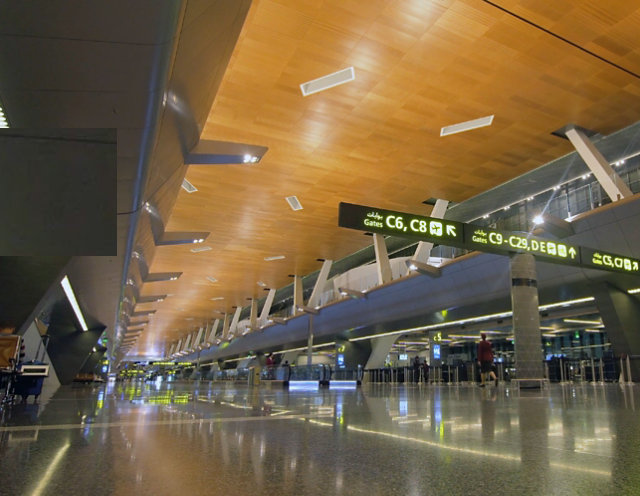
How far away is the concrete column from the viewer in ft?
67.6

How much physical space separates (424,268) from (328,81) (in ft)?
44.3

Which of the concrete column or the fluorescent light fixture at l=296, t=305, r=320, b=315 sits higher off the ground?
the fluorescent light fixture at l=296, t=305, r=320, b=315

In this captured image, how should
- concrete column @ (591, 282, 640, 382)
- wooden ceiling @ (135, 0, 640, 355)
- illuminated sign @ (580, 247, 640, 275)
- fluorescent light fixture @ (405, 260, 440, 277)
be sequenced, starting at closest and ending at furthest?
wooden ceiling @ (135, 0, 640, 355)
illuminated sign @ (580, 247, 640, 275)
concrete column @ (591, 282, 640, 382)
fluorescent light fixture @ (405, 260, 440, 277)

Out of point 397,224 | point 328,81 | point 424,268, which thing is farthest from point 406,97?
point 424,268

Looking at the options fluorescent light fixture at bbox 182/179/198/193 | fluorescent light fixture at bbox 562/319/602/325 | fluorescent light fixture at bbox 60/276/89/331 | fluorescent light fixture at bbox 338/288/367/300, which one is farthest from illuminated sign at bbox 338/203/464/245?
fluorescent light fixture at bbox 562/319/602/325

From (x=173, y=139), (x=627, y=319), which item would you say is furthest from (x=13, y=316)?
(x=627, y=319)

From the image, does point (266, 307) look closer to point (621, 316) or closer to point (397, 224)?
point (621, 316)

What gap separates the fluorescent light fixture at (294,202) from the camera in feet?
68.5

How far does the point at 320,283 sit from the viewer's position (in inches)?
1372

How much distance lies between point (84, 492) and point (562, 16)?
11.8 meters

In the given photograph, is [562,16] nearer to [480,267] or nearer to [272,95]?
[272,95]

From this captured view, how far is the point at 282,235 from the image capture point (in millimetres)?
26547

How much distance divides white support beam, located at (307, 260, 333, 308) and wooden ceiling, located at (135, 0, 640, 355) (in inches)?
422

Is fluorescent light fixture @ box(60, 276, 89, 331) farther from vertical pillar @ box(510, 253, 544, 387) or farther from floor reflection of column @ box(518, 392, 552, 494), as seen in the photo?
vertical pillar @ box(510, 253, 544, 387)
